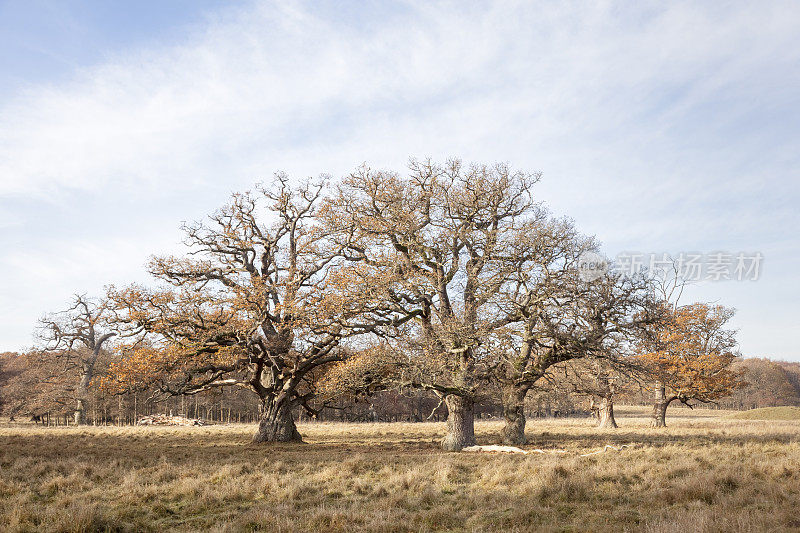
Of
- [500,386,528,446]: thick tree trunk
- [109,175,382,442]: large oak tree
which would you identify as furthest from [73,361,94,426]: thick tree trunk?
[500,386,528,446]: thick tree trunk

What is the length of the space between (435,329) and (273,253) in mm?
11570

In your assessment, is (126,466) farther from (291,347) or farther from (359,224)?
(359,224)

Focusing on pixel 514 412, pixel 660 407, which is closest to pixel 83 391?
pixel 514 412

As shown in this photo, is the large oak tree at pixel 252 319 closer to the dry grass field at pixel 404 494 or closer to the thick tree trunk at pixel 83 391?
the dry grass field at pixel 404 494

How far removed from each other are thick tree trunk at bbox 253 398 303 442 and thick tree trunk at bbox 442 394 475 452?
28.6ft

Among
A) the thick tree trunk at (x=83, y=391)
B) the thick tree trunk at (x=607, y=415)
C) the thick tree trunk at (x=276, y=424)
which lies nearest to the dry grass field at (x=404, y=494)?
the thick tree trunk at (x=276, y=424)

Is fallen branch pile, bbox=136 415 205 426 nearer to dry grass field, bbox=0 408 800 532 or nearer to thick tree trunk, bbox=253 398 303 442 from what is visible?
thick tree trunk, bbox=253 398 303 442

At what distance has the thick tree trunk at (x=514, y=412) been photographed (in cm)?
2369

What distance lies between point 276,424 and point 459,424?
32.9ft

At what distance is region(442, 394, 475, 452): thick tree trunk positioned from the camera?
21922mm

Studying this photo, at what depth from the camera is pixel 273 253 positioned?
2791cm

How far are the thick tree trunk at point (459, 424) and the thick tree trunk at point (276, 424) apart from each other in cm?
873

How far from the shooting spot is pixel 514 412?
23844 mm

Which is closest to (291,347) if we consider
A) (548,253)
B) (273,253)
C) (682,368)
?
(273,253)
